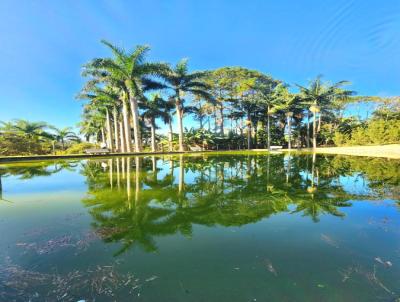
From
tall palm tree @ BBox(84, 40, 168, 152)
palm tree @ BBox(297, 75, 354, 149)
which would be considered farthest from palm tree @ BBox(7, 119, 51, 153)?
palm tree @ BBox(297, 75, 354, 149)

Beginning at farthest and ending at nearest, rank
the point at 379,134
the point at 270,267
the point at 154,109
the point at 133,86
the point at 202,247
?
the point at 154,109 < the point at 379,134 < the point at 133,86 < the point at 202,247 < the point at 270,267

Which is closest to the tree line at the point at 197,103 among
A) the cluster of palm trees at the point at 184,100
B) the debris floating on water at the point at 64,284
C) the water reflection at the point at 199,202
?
the cluster of palm trees at the point at 184,100

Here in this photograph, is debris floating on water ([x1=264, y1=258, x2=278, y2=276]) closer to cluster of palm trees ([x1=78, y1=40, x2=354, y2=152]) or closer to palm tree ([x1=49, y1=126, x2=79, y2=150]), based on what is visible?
cluster of palm trees ([x1=78, y1=40, x2=354, y2=152])

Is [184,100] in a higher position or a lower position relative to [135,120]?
higher

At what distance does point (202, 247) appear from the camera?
2.56 metres

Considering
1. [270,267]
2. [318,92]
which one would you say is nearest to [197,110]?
[318,92]

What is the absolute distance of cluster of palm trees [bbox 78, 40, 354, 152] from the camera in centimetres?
1898

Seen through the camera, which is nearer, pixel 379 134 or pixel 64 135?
pixel 379 134

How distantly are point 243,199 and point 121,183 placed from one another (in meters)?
3.75

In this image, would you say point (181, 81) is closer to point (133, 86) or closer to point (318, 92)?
point (133, 86)

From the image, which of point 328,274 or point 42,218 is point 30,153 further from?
point 328,274

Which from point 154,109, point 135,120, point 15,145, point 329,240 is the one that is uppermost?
point 154,109

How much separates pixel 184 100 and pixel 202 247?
24.2m

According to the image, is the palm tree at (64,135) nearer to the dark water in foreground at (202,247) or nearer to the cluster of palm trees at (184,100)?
the cluster of palm trees at (184,100)
